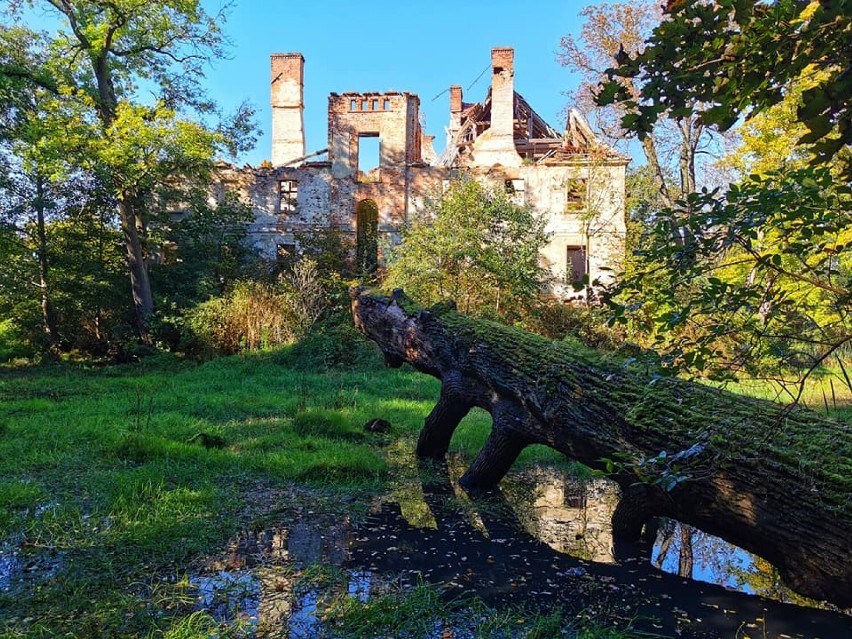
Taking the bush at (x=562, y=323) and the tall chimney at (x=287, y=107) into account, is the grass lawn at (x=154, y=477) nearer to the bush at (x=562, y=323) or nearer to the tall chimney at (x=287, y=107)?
the bush at (x=562, y=323)

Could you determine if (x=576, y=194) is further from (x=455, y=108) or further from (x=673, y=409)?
(x=673, y=409)

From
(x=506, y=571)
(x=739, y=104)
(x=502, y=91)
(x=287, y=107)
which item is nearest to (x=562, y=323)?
(x=502, y=91)

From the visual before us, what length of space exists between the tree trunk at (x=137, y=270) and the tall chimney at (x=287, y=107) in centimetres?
1096

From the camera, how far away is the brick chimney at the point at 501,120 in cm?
2450

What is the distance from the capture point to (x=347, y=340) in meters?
16.2

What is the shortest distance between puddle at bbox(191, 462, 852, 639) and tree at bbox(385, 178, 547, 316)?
37.6 feet

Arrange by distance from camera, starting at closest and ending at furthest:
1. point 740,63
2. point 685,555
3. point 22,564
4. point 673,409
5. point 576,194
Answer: point 740,63, point 22,564, point 673,409, point 685,555, point 576,194

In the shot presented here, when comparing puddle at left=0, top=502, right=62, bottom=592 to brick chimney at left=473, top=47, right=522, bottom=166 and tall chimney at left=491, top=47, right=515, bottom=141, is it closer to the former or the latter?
brick chimney at left=473, top=47, right=522, bottom=166

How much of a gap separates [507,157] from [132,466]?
69.8 ft

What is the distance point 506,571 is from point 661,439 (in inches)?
51.1

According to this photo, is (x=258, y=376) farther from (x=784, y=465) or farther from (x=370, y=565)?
(x=784, y=465)

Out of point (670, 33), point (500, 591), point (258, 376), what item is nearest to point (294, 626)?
point (500, 591)

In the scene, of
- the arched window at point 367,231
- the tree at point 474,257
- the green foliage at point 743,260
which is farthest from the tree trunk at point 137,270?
the green foliage at point 743,260

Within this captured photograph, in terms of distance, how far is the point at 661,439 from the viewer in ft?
12.3
